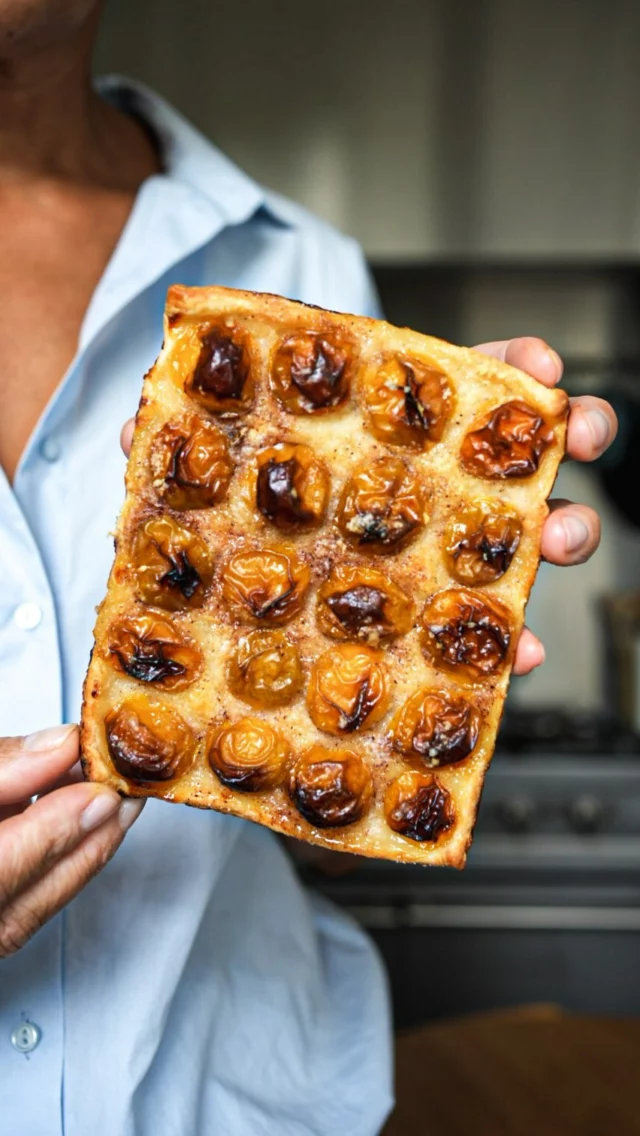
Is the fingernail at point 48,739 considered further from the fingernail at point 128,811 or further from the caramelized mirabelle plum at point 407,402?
the caramelized mirabelle plum at point 407,402

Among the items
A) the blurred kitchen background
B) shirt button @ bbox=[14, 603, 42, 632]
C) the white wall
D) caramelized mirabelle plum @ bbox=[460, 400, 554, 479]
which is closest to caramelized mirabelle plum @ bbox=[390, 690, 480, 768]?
caramelized mirabelle plum @ bbox=[460, 400, 554, 479]

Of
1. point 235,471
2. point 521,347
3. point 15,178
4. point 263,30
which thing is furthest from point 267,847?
point 263,30

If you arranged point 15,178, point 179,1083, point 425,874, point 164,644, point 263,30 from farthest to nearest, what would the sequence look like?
point 263,30, point 425,874, point 15,178, point 179,1083, point 164,644

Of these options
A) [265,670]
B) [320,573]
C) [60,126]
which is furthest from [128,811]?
[60,126]

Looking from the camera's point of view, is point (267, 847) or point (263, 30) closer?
point (267, 847)

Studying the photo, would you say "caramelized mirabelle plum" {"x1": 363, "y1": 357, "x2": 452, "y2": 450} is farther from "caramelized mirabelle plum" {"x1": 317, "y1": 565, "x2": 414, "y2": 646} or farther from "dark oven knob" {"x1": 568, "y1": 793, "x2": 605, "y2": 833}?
"dark oven knob" {"x1": 568, "y1": 793, "x2": 605, "y2": 833}

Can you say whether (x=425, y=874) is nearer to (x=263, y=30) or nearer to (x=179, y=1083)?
(x=179, y=1083)
